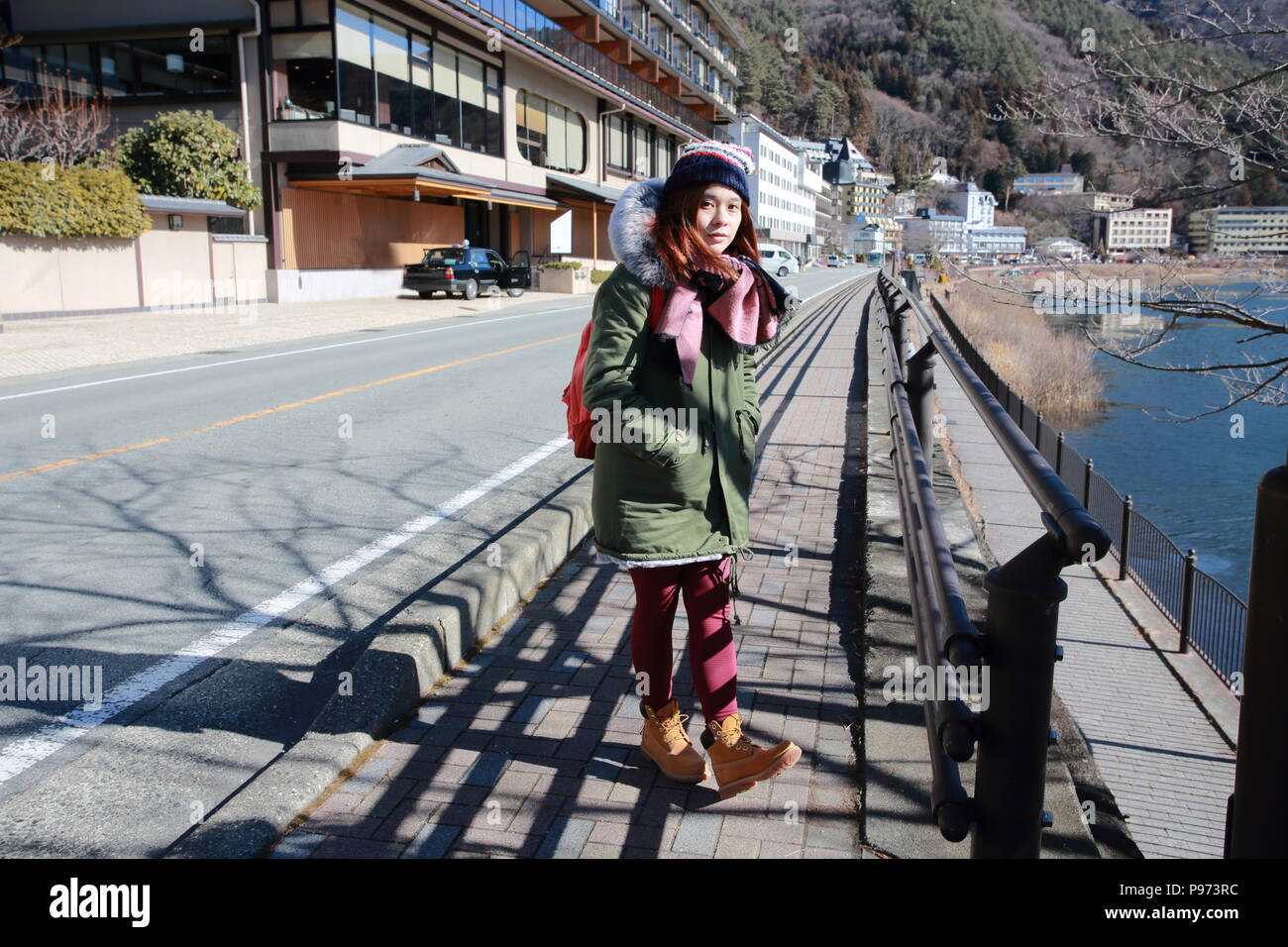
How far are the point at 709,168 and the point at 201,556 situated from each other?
3.95 meters

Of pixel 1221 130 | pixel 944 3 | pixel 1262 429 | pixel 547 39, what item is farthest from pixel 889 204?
pixel 1221 130

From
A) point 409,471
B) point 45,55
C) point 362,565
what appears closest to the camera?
point 362,565

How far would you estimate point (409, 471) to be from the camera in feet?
25.2

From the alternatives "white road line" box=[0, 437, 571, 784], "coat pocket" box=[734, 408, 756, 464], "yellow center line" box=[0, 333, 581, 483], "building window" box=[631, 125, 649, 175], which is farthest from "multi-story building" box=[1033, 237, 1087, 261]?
"building window" box=[631, 125, 649, 175]

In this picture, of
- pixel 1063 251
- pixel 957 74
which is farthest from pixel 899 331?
pixel 957 74

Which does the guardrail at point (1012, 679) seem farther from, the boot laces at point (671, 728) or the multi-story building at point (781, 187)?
the multi-story building at point (781, 187)

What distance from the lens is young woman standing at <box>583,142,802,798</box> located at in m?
2.86

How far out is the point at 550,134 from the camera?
4159 centimetres

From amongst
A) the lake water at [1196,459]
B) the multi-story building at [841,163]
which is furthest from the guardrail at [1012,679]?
the multi-story building at [841,163]

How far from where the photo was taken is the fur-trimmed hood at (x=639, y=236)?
286 centimetres

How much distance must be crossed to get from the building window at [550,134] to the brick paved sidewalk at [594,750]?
120ft

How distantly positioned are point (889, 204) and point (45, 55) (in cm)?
13303

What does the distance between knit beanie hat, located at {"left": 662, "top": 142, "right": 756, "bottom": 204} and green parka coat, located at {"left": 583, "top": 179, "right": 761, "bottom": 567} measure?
11 centimetres
